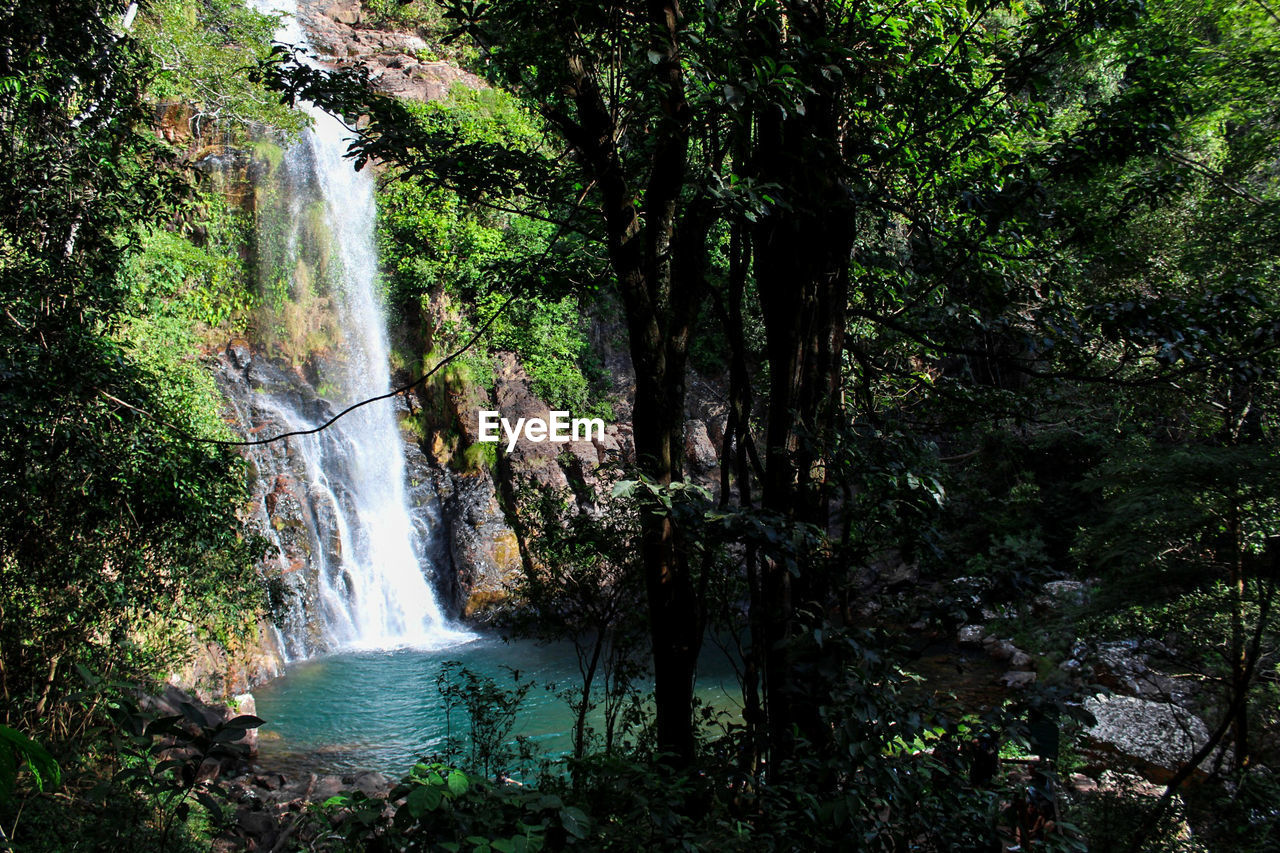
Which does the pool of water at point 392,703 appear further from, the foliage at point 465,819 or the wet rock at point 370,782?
the foliage at point 465,819

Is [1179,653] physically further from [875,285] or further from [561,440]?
[561,440]

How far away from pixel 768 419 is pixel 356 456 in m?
11.4

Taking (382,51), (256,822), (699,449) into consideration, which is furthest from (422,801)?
(382,51)

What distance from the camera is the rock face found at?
6449 mm

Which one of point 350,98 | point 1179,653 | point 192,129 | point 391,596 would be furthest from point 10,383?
point 192,129

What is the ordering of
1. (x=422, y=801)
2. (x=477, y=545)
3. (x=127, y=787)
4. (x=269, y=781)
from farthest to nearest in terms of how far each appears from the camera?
(x=477, y=545)
(x=269, y=781)
(x=127, y=787)
(x=422, y=801)

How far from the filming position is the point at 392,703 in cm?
883

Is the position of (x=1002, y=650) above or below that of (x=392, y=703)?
above

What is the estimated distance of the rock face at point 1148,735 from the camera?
645cm

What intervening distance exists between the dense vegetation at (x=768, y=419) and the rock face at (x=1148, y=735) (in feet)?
2.34

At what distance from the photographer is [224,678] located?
27.6 feet

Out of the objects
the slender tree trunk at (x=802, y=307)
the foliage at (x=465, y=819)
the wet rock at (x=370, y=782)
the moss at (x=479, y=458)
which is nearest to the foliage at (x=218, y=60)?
the moss at (x=479, y=458)

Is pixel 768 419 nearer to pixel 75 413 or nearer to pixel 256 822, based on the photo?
pixel 75 413

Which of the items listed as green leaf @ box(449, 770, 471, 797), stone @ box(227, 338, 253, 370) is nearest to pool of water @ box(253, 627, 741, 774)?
green leaf @ box(449, 770, 471, 797)
